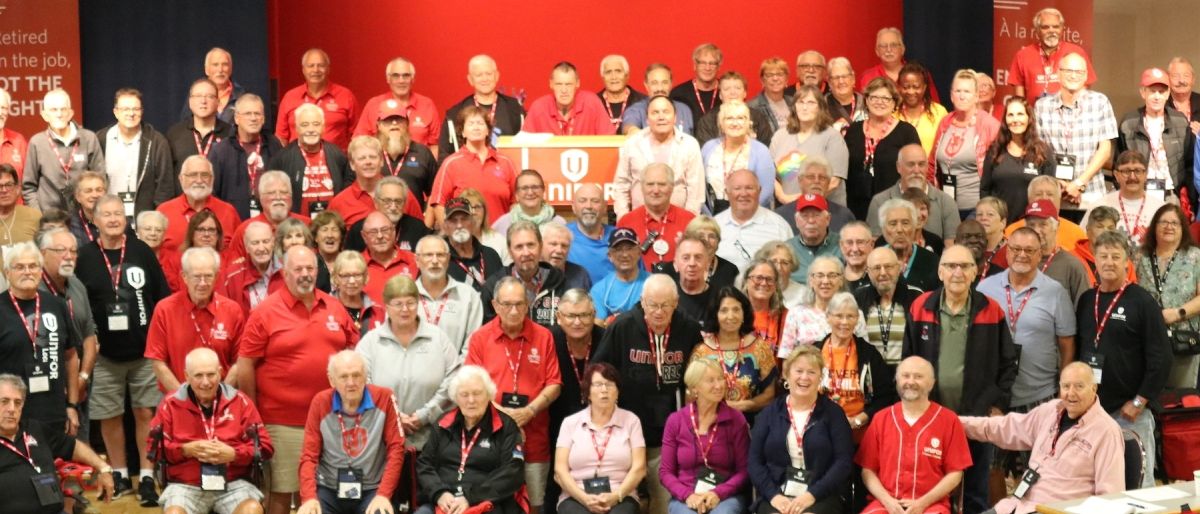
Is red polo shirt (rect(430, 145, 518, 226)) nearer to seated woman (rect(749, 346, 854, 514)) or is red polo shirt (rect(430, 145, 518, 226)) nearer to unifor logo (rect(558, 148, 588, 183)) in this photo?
unifor logo (rect(558, 148, 588, 183))

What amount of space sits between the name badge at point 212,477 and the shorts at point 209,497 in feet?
0.18

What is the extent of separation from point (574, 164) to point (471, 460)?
2.66m

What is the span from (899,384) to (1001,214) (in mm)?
1917

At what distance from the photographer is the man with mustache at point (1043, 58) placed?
11062mm

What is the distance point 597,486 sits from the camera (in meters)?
7.42

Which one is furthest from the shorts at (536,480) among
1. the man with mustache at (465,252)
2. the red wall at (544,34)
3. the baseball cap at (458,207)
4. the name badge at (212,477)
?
the red wall at (544,34)

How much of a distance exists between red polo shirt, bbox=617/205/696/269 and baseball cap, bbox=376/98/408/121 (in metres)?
1.71

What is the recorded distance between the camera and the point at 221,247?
871cm

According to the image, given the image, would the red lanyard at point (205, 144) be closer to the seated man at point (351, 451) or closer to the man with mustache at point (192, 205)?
the man with mustache at point (192, 205)

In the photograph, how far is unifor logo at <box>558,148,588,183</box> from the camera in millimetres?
9523

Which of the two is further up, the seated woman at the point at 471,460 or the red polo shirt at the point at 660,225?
the red polo shirt at the point at 660,225

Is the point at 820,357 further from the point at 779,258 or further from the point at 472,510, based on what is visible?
the point at 472,510

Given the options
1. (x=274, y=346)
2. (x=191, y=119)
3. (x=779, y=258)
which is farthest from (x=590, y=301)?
(x=191, y=119)

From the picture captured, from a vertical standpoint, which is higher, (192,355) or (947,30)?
(947,30)
